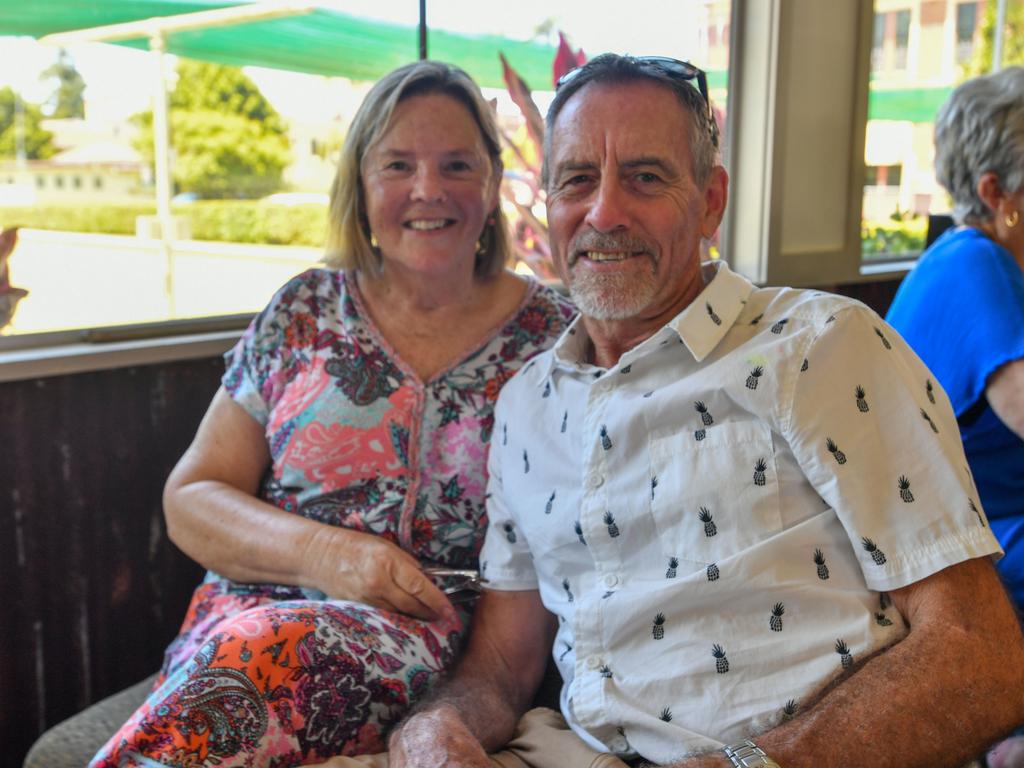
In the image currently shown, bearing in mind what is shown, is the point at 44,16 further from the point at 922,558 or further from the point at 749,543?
the point at 922,558

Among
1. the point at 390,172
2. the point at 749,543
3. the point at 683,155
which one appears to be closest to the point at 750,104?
the point at 390,172

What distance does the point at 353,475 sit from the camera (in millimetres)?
1778

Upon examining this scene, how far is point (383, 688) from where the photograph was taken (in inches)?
59.1

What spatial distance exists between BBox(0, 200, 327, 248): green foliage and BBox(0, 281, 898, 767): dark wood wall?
0.36 meters

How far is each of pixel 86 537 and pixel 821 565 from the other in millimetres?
1471

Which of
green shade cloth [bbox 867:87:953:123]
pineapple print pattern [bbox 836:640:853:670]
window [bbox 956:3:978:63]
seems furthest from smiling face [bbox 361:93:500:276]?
window [bbox 956:3:978:63]

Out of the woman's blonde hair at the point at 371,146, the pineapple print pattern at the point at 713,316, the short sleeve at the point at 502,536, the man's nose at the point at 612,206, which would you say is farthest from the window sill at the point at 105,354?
the pineapple print pattern at the point at 713,316

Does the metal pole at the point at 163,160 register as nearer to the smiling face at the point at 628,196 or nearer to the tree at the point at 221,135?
the tree at the point at 221,135

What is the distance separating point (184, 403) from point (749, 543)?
1.35 metres

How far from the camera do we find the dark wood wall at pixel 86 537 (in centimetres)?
199

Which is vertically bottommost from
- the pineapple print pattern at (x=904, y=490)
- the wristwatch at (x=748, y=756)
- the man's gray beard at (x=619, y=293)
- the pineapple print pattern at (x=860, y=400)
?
the wristwatch at (x=748, y=756)

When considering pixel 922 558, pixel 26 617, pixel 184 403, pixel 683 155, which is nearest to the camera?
pixel 922 558

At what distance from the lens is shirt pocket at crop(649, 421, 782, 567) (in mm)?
1320

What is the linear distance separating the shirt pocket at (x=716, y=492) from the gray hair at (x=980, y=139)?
43.1 inches
